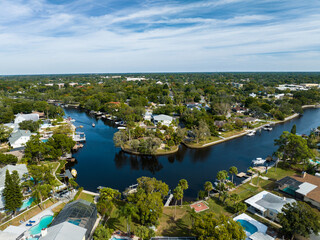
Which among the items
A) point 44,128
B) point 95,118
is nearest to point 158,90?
point 95,118

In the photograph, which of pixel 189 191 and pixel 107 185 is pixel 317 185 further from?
pixel 107 185

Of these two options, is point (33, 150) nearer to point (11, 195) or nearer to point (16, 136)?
point (11, 195)

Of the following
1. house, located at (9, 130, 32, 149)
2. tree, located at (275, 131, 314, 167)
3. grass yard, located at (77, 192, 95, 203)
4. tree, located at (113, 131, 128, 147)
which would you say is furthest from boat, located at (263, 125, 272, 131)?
house, located at (9, 130, 32, 149)

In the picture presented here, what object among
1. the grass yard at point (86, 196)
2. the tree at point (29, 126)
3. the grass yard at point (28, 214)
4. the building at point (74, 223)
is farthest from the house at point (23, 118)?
the building at point (74, 223)

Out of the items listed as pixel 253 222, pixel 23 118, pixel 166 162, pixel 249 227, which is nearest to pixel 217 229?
pixel 249 227

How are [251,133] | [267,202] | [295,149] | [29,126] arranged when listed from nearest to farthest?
[267,202] < [295,149] < [29,126] < [251,133]
